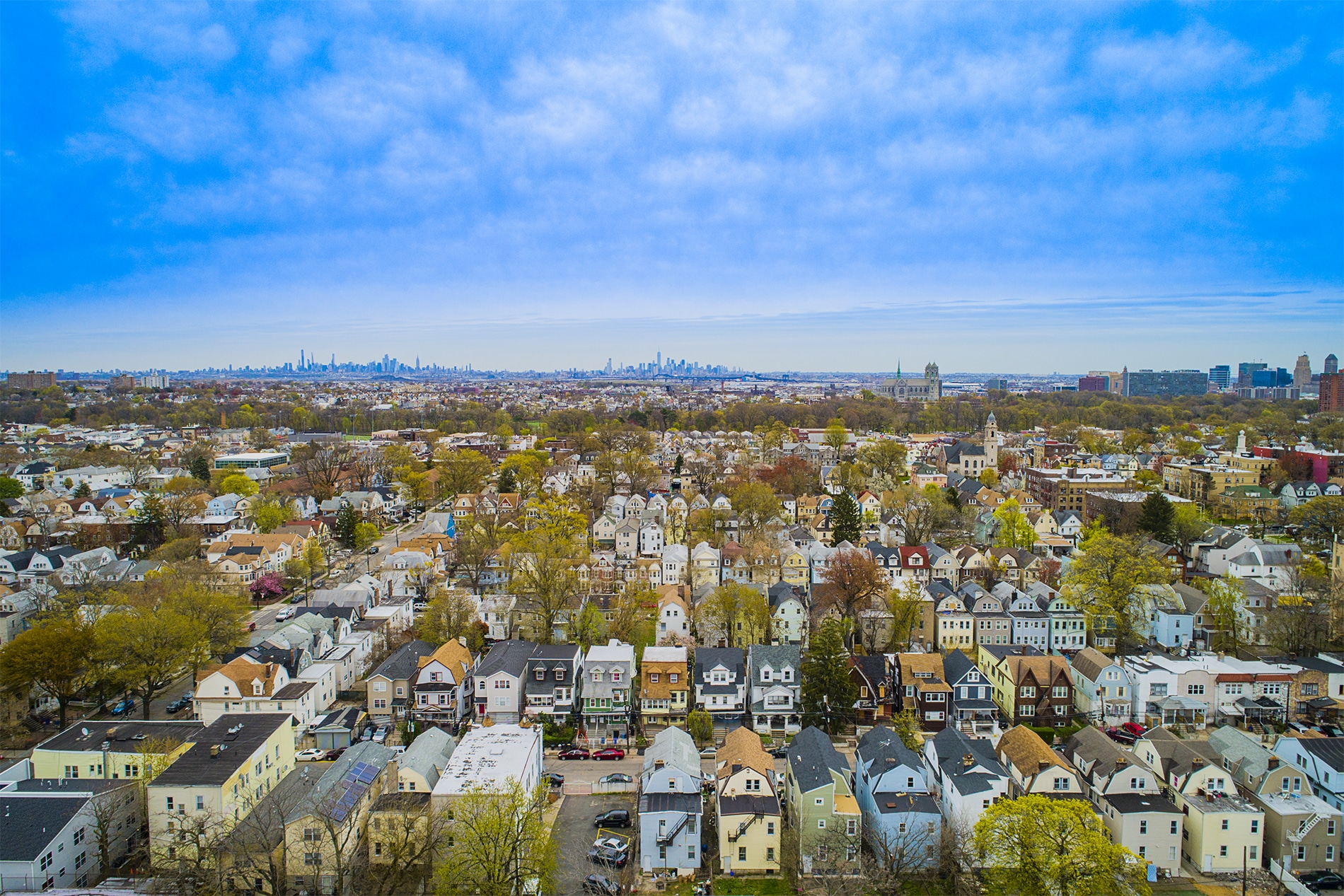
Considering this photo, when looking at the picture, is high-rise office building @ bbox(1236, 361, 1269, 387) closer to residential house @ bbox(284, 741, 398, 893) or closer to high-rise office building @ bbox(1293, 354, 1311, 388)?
high-rise office building @ bbox(1293, 354, 1311, 388)

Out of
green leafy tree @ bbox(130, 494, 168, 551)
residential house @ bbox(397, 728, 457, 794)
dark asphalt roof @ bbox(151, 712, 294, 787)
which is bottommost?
residential house @ bbox(397, 728, 457, 794)

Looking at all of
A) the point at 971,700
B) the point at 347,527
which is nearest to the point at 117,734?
the point at 971,700

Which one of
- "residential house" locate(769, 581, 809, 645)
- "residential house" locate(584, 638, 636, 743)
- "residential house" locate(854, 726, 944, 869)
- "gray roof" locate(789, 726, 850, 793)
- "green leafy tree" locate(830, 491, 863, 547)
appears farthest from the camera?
"green leafy tree" locate(830, 491, 863, 547)

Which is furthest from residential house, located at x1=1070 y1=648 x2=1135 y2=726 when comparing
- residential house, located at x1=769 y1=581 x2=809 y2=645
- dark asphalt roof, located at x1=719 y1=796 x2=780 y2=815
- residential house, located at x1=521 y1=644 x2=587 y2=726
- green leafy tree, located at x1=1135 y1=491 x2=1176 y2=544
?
green leafy tree, located at x1=1135 y1=491 x2=1176 y2=544

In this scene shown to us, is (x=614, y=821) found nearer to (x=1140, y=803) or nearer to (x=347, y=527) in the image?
(x=1140, y=803)

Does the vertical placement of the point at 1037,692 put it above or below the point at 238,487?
below

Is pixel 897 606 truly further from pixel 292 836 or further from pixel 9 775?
pixel 9 775

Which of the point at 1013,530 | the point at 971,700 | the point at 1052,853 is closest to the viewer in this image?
the point at 1052,853
